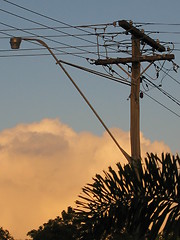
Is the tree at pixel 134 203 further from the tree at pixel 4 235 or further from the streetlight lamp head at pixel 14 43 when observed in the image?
the tree at pixel 4 235

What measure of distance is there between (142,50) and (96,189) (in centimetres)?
1732

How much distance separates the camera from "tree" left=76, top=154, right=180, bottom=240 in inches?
496

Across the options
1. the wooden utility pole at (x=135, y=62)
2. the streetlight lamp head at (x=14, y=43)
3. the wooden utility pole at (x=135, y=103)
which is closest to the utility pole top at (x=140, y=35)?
the wooden utility pole at (x=135, y=62)

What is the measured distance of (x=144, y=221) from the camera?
1266cm

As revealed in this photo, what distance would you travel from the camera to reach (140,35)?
29.3 m

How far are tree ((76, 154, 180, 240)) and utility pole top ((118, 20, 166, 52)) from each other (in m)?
15.6

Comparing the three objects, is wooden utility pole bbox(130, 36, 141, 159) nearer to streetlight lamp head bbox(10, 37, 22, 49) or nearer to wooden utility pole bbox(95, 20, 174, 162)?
wooden utility pole bbox(95, 20, 174, 162)

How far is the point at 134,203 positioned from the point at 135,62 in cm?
1669

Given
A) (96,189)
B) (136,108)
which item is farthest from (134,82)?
(96,189)

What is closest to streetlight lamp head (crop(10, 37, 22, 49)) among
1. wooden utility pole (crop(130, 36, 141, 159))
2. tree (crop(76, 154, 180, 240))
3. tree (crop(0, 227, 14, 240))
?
wooden utility pole (crop(130, 36, 141, 159))

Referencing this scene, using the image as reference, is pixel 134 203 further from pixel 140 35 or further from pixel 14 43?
pixel 140 35

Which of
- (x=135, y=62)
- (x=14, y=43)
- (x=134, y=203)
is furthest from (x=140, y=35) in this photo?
(x=134, y=203)

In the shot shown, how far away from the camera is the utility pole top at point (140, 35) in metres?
28.1

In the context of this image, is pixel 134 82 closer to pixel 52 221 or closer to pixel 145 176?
pixel 145 176
